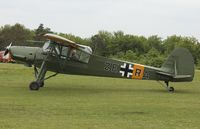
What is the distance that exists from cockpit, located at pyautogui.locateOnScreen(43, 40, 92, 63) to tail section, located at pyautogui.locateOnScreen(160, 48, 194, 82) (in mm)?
3949

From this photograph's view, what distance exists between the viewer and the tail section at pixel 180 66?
1969cm

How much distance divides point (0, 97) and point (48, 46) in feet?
16.1

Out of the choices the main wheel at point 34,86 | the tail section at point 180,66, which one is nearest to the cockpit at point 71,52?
the main wheel at point 34,86

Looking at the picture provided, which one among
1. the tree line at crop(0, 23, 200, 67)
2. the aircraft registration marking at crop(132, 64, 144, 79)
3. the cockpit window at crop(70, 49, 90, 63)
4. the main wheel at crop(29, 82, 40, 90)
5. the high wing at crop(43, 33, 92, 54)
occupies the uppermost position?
the tree line at crop(0, 23, 200, 67)

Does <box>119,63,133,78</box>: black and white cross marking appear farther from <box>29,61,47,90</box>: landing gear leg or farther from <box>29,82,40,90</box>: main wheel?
<box>29,82,40,90</box>: main wheel

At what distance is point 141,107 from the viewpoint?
13352 millimetres

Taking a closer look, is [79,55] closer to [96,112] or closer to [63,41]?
[63,41]

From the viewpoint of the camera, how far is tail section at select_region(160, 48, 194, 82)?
64.6 ft

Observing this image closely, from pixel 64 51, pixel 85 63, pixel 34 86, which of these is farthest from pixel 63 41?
pixel 34 86

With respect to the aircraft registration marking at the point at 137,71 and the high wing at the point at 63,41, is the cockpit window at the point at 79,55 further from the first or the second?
the aircraft registration marking at the point at 137,71

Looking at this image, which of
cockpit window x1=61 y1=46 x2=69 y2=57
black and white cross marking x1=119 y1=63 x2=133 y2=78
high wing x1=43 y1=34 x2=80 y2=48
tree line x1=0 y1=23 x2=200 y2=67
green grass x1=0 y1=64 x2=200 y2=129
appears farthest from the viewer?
tree line x1=0 y1=23 x2=200 y2=67

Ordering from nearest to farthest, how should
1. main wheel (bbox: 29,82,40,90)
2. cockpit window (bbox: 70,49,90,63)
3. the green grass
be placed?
1. the green grass
2. main wheel (bbox: 29,82,40,90)
3. cockpit window (bbox: 70,49,90,63)

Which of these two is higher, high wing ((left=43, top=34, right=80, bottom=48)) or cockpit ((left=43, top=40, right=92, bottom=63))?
high wing ((left=43, top=34, right=80, bottom=48))

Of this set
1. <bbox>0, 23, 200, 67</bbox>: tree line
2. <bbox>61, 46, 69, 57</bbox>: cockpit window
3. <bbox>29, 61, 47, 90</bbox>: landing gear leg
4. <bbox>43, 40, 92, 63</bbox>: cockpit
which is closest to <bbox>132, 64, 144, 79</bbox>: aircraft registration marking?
<bbox>43, 40, 92, 63</bbox>: cockpit
